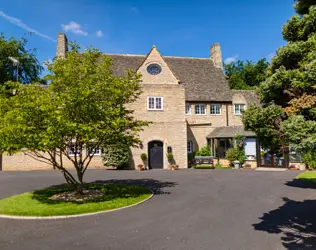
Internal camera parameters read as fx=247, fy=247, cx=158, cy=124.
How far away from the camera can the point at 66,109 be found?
10531 mm

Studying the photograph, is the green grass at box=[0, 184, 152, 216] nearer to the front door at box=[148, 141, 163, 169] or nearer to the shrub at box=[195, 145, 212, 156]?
the front door at box=[148, 141, 163, 169]

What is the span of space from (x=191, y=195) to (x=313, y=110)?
6.92 meters

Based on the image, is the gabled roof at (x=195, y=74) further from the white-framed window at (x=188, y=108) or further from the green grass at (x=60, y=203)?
the green grass at (x=60, y=203)

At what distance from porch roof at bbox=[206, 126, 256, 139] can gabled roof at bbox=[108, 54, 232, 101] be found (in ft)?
13.1

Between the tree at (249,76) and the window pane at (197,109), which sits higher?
the tree at (249,76)

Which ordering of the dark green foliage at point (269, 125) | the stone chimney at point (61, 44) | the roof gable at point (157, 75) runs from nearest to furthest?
the dark green foliage at point (269, 125)
the roof gable at point (157, 75)
the stone chimney at point (61, 44)

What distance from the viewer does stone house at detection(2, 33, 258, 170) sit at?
81.7 ft

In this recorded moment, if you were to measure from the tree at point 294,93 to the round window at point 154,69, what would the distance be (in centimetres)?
1645

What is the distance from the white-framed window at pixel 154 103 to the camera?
2547 centimetres

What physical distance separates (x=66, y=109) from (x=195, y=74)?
2408 cm

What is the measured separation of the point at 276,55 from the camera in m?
11.1

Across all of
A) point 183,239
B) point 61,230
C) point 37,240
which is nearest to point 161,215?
point 183,239

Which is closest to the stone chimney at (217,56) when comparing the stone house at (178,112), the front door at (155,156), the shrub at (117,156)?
the stone house at (178,112)

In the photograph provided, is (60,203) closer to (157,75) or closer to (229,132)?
(157,75)
